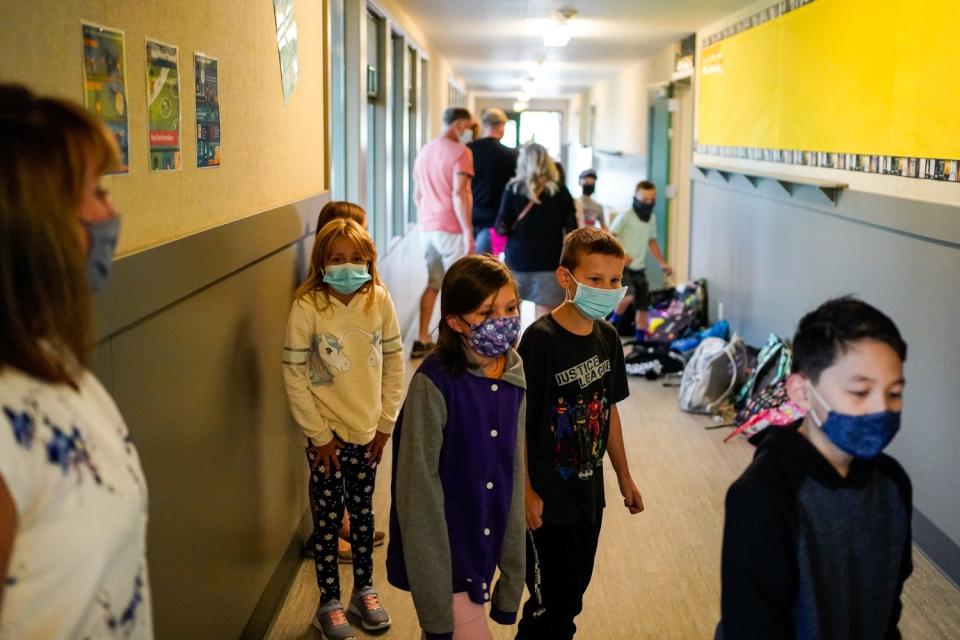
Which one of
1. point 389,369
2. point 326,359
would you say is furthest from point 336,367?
point 389,369

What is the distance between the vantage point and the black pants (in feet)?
8.85

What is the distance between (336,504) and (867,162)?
3.19 meters

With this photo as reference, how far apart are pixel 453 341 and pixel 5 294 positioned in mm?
1362

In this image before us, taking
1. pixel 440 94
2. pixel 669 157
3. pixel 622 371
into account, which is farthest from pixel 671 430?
pixel 440 94

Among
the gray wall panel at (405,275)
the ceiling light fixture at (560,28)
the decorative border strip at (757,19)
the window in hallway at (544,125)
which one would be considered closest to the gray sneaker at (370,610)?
the gray wall panel at (405,275)

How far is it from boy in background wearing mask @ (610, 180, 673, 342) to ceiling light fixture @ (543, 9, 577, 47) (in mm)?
1493

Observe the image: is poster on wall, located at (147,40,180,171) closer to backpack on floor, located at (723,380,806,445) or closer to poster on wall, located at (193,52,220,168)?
poster on wall, located at (193,52,220,168)

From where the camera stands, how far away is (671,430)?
5.94 meters

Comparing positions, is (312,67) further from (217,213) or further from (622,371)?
(622,371)

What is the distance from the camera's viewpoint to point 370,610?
3.37m

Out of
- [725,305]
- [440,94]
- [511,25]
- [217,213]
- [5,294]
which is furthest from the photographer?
[440,94]

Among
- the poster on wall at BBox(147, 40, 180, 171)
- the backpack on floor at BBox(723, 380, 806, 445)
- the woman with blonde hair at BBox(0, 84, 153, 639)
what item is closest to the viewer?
the woman with blonde hair at BBox(0, 84, 153, 639)

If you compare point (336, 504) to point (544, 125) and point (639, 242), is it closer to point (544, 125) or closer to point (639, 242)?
point (639, 242)

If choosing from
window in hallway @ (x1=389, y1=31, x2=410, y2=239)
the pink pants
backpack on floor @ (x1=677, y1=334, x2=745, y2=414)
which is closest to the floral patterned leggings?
the pink pants
